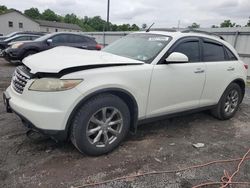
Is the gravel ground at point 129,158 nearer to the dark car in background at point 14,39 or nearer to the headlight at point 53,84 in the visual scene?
the headlight at point 53,84

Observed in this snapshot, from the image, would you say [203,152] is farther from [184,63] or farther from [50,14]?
[50,14]

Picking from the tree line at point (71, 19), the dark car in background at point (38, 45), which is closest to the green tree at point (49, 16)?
the tree line at point (71, 19)

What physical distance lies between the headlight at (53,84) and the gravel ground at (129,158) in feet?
3.07

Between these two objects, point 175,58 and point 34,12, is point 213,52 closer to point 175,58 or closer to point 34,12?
point 175,58

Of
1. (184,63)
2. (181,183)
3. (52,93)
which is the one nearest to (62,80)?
(52,93)

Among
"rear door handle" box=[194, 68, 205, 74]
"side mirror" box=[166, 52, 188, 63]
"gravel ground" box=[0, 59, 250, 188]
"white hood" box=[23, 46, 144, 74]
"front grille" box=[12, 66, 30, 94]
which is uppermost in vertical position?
"side mirror" box=[166, 52, 188, 63]

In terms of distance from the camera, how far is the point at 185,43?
164 inches

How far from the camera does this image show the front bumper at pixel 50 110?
2863 mm

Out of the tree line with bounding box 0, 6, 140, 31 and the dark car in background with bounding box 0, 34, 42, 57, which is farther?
the tree line with bounding box 0, 6, 140, 31

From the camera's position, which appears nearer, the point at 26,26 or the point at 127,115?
the point at 127,115

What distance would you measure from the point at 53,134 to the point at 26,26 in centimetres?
6064

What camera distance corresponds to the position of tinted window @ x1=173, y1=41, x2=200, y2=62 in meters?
4.11

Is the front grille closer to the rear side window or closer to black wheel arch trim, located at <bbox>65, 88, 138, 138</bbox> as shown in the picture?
black wheel arch trim, located at <bbox>65, 88, 138, 138</bbox>

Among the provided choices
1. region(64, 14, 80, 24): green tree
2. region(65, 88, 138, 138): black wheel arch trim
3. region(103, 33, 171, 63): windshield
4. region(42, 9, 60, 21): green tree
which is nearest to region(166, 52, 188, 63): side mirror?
region(103, 33, 171, 63): windshield
